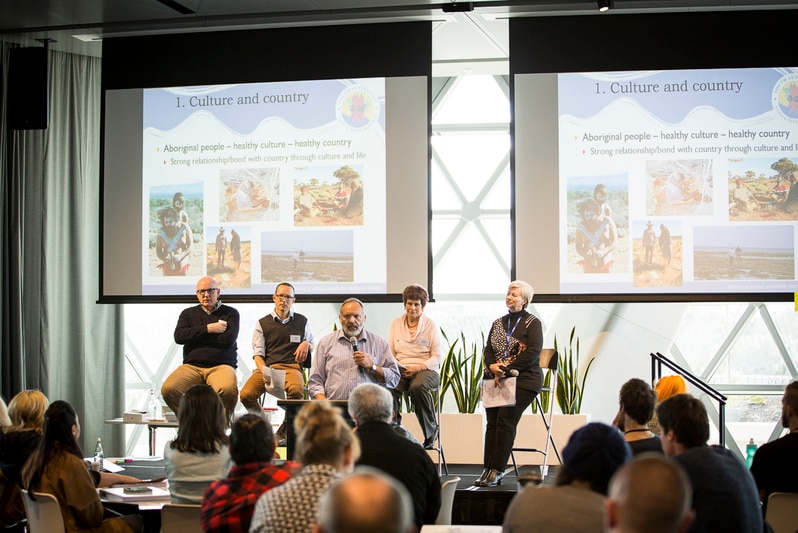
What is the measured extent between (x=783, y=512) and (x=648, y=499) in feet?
7.02

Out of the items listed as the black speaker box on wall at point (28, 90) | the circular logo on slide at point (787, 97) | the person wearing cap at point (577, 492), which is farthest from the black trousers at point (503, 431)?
the black speaker box on wall at point (28, 90)

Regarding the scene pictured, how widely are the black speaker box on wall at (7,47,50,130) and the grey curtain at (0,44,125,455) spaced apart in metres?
0.31

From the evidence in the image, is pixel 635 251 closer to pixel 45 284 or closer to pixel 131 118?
pixel 131 118

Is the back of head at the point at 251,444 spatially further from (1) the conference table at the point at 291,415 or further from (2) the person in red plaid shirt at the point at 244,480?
(1) the conference table at the point at 291,415

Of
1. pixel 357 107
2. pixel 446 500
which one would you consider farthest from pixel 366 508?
pixel 357 107

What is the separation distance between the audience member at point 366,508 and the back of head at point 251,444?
4.85 ft

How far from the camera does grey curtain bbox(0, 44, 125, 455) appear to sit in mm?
7695

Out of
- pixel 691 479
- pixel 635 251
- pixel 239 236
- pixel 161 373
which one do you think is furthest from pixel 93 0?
pixel 691 479

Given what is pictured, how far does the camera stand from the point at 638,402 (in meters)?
3.55

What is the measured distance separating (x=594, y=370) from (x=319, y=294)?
2.99 meters

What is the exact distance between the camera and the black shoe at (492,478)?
560cm

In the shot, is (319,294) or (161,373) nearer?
(319,294)

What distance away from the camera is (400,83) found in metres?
7.09

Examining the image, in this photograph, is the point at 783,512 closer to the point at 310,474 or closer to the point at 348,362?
the point at 310,474
